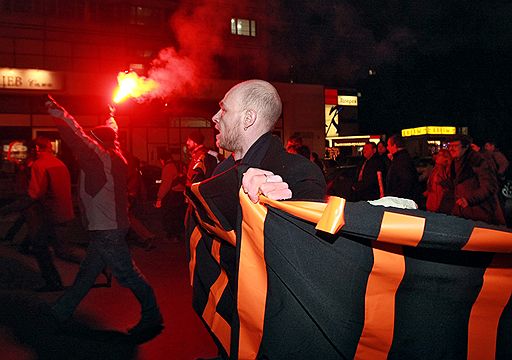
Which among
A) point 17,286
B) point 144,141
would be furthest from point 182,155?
point 17,286

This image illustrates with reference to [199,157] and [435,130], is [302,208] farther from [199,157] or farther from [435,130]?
[435,130]

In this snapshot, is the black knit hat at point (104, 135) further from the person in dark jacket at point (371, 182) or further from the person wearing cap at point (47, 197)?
the person in dark jacket at point (371, 182)

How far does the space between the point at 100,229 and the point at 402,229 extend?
3.60 metres

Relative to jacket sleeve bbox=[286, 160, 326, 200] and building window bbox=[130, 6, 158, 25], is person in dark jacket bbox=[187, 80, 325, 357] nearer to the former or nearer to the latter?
jacket sleeve bbox=[286, 160, 326, 200]

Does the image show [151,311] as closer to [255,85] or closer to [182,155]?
[255,85]

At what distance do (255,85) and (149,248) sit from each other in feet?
23.4

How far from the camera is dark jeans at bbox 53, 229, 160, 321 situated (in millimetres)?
4734

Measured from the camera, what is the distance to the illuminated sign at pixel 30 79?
25.5 metres

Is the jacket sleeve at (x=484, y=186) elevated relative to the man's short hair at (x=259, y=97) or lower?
lower

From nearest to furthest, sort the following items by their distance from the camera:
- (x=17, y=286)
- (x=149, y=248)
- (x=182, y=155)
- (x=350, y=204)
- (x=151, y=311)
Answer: (x=350, y=204)
(x=151, y=311)
(x=17, y=286)
(x=149, y=248)
(x=182, y=155)

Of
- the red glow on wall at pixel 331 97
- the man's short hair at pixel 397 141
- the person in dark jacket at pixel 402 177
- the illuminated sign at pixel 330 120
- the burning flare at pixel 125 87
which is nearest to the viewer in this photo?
the burning flare at pixel 125 87

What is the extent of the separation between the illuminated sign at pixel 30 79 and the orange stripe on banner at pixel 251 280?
1055 inches

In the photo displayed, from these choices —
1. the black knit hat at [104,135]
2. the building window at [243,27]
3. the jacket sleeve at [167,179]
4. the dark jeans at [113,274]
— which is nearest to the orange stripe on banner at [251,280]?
the dark jeans at [113,274]

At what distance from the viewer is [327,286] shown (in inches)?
77.1
